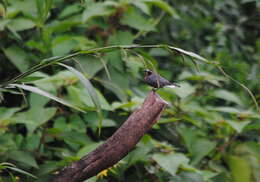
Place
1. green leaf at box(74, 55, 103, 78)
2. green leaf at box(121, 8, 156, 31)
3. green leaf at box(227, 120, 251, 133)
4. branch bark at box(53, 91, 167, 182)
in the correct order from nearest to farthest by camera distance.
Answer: branch bark at box(53, 91, 167, 182)
green leaf at box(227, 120, 251, 133)
green leaf at box(74, 55, 103, 78)
green leaf at box(121, 8, 156, 31)

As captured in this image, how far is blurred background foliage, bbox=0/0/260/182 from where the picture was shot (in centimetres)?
124

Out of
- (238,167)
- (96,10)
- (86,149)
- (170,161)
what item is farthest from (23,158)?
(238,167)

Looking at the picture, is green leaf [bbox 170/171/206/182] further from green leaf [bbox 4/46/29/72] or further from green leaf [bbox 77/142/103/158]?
green leaf [bbox 4/46/29/72]

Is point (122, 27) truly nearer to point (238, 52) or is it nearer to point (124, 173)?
point (124, 173)

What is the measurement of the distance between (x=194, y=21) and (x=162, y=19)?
34cm

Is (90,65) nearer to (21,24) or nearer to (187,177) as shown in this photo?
(21,24)

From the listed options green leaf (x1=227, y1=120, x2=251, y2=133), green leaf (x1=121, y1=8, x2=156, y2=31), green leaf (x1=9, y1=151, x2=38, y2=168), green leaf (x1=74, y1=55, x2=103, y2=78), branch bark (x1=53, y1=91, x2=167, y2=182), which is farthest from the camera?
green leaf (x1=121, y1=8, x2=156, y2=31)

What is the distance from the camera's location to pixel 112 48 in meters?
0.85

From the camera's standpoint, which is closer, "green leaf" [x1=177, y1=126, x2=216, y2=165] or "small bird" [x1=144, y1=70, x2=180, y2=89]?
"small bird" [x1=144, y1=70, x2=180, y2=89]

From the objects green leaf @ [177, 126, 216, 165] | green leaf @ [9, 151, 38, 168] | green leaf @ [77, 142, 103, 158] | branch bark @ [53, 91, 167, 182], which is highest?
branch bark @ [53, 91, 167, 182]

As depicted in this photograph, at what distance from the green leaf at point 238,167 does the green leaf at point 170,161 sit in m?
0.39

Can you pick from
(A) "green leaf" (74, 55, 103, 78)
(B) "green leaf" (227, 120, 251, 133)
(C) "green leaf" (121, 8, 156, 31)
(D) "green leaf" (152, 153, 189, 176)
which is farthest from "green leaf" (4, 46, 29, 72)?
(B) "green leaf" (227, 120, 251, 133)

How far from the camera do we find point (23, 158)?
3.88 ft

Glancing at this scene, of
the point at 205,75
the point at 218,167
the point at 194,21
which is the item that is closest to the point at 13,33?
the point at 205,75
